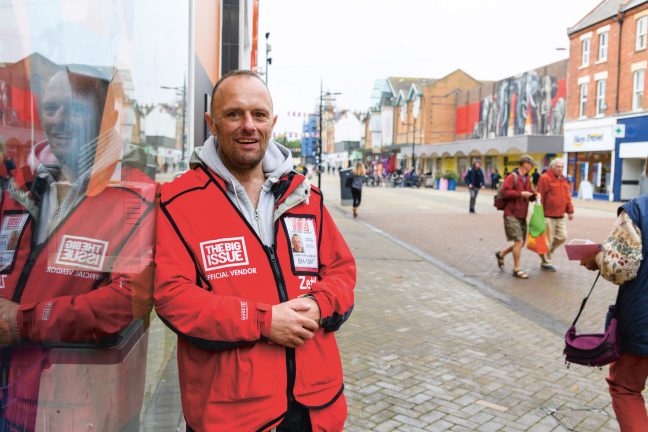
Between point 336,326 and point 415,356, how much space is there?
317 centimetres

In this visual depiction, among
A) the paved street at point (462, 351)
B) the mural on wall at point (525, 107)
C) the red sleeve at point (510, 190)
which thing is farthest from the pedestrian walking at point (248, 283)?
the mural on wall at point (525, 107)

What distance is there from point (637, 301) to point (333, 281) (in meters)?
1.65

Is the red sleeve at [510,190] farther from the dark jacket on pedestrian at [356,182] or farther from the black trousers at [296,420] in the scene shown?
the dark jacket on pedestrian at [356,182]

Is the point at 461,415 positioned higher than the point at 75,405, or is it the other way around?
the point at 75,405

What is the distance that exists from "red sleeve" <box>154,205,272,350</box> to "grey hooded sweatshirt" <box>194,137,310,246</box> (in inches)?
10.8

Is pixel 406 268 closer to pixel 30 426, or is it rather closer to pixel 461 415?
pixel 461 415

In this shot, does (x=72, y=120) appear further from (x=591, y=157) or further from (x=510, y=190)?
(x=591, y=157)

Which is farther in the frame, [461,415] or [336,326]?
[461,415]

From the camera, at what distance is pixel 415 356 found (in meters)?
4.95

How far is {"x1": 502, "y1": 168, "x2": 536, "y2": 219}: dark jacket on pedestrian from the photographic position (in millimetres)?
8391

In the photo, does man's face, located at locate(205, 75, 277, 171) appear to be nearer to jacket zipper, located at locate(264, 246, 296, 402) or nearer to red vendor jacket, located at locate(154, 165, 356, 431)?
red vendor jacket, located at locate(154, 165, 356, 431)

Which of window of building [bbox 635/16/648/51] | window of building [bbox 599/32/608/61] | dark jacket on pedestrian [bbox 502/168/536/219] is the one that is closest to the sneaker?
dark jacket on pedestrian [bbox 502/168/536/219]

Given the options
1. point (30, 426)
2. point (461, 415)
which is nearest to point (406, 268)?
point (461, 415)

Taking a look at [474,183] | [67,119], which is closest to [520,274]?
[67,119]
